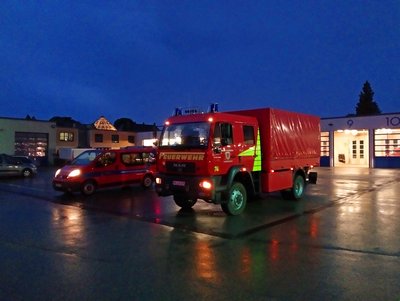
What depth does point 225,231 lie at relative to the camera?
343 inches

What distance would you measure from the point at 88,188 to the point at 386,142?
29.5 metres

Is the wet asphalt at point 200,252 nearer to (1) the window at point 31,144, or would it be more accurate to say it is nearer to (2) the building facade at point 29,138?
(2) the building facade at point 29,138

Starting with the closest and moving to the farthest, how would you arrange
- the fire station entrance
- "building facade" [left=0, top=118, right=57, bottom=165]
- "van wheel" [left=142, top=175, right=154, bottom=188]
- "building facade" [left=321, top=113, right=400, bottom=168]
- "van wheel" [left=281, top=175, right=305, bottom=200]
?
"van wheel" [left=281, top=175, right=305, bottom=200]
"van wheel" [left=142, top=175, right=154, bottom=188]
"building facade" [left=321, top=113, right=400, bottom=168]
the fire station entrance
"building facade" [left=0, top=118, right=57, bottom=165]

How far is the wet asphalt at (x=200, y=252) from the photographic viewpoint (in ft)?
16.4

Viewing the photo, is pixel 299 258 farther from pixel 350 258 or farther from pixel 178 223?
pixel 178 223

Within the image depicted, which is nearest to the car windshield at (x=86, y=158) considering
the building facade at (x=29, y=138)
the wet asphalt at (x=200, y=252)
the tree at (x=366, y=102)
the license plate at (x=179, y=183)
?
the wet asphalt at (x=200, y=252)

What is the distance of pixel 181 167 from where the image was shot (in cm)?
1057

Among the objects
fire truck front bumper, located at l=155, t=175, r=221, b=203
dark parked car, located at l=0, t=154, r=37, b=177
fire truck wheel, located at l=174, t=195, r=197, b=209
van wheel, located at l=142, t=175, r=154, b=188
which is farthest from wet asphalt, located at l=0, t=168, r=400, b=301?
dark parked car, located at l=0, t=154, r=37, b=177

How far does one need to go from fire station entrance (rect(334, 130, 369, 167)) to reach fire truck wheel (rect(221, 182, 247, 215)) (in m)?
30.6

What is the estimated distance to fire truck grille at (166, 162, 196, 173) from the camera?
1029cm

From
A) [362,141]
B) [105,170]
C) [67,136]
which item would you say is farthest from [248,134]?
[67,136]

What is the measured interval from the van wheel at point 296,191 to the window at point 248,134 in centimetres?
318

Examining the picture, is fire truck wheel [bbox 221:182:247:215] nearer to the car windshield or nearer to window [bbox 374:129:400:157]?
the car windshield

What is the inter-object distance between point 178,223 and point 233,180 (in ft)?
7.05
